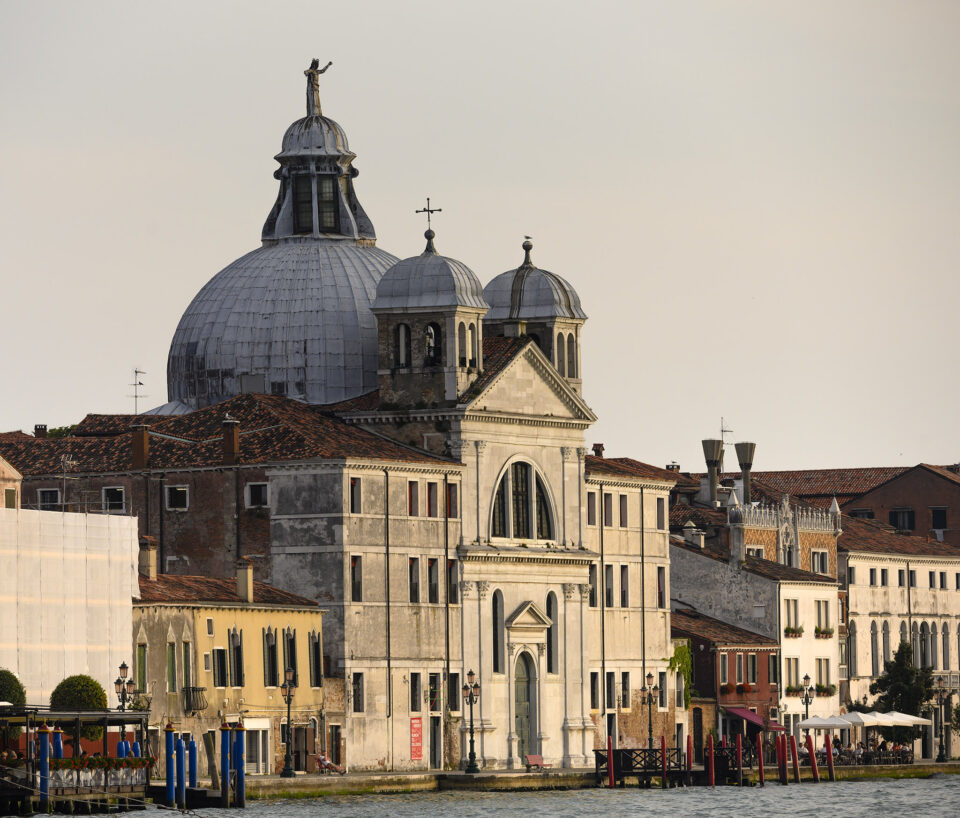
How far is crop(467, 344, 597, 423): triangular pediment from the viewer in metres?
94.1

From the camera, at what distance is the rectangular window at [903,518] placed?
445 feet

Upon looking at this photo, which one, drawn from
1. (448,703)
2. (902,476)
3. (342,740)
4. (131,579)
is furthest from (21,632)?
(902,476)

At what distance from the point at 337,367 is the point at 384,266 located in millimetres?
4679

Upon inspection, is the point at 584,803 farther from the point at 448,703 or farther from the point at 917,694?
the point at 917,694

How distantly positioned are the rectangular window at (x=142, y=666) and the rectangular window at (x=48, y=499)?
1261 cm

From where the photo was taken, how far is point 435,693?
299 ft

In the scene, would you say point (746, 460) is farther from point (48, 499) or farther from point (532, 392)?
point (48, 499)

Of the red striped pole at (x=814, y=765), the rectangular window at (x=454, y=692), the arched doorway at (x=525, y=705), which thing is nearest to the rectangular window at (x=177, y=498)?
the rectangular window at (x=454, y=692)

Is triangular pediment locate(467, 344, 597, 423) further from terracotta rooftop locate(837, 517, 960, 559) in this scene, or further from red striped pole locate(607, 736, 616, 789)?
terracotta rooftop locate(837, 517, 960, 559)

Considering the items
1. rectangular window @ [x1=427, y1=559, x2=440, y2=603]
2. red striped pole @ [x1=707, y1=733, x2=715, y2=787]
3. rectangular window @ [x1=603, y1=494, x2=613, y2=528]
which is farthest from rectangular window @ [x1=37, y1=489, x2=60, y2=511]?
red striped pole @ [x1=707, y1=733, x2=715, y2=787]

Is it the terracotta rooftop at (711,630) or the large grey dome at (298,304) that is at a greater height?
the large grey dome at (298,304)

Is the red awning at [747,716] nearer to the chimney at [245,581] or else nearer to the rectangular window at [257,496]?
the rectangular window at [257,496]

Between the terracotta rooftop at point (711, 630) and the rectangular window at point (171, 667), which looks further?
the terracotta rooftop at point (711, 630)

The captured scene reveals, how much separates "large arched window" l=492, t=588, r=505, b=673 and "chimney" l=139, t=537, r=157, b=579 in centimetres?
A: 1442
